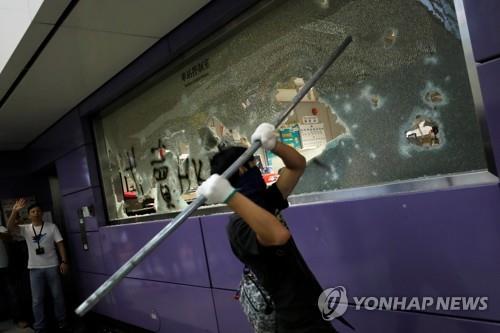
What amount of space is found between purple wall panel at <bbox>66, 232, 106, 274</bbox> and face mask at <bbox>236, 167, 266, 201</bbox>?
3.71 meters

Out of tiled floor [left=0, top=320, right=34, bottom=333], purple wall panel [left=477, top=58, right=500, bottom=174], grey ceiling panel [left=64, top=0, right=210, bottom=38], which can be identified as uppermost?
grey ceiling panel [left=64, top=0, right=210, bottom=38]

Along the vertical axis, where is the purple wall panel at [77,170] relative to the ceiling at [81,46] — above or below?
below

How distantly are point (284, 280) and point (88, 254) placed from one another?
14.6ft

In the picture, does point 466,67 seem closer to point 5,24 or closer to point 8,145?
point 5,24

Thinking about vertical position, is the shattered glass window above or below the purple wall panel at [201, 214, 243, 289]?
above

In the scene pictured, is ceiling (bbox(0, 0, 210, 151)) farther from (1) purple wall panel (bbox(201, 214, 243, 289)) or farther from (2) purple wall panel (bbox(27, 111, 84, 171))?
(1) purple wall panel (bbox(201, 214, 243, 289))

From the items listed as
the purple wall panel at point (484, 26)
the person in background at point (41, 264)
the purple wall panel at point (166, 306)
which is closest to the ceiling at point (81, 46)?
A: the person in background at point (41, 264)

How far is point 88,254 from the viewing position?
17.0ft

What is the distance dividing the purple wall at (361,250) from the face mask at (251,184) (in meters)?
0.72

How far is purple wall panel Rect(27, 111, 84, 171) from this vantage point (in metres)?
4.97

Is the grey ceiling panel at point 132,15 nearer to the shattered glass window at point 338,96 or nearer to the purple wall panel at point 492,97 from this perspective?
the shattered glass window at point 338,96

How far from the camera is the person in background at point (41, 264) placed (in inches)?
187

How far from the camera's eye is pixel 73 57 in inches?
133

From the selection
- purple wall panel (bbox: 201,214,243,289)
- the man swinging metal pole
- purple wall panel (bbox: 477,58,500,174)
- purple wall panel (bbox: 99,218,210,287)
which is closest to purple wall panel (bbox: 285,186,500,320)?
purple wall panel (bbox: 477,58,500,174)
